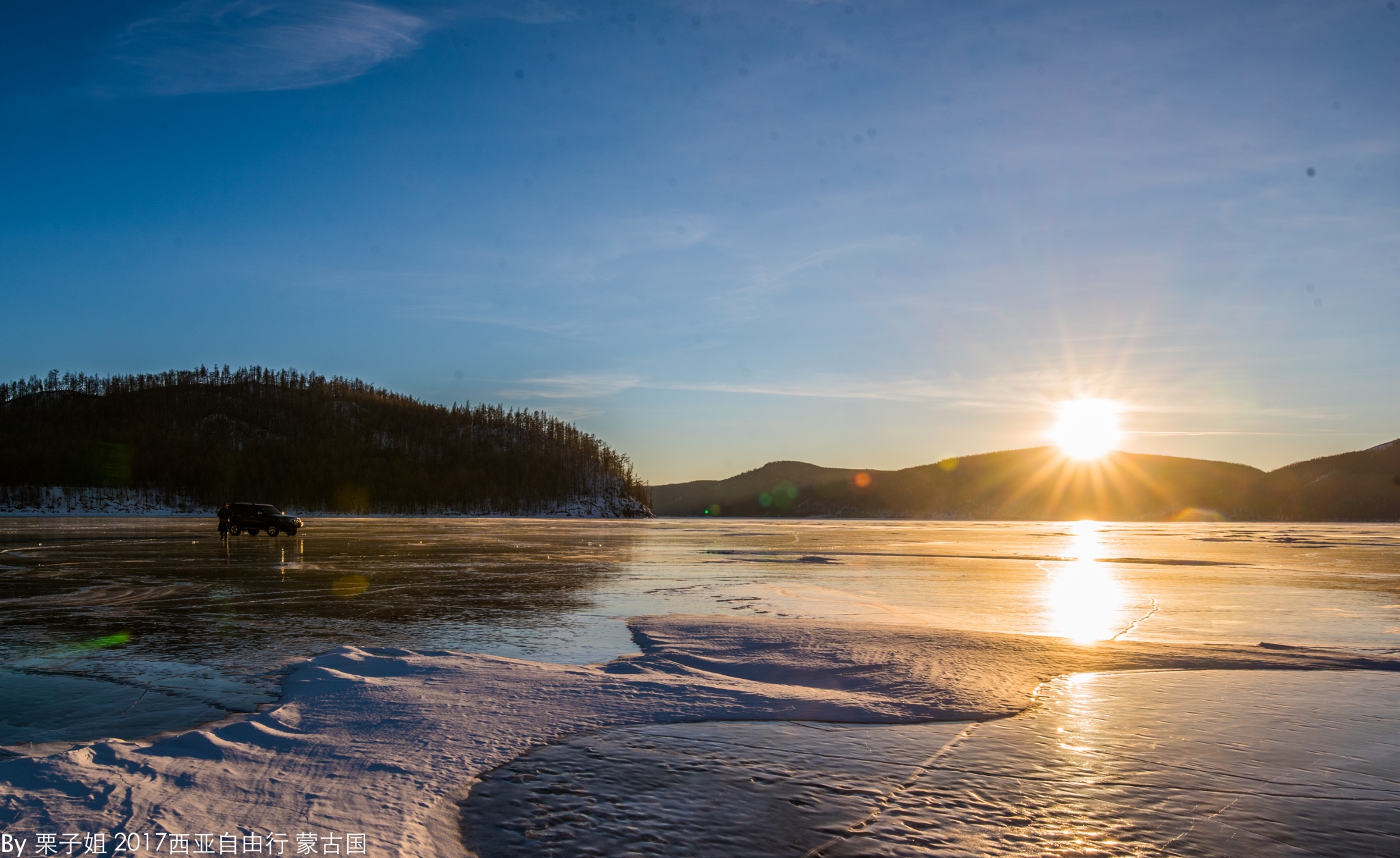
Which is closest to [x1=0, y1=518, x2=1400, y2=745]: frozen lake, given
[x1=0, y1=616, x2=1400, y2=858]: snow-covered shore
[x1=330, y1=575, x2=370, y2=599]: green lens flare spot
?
[x1=330, y1=575, x2=370, y2=599]: green lens flare spot

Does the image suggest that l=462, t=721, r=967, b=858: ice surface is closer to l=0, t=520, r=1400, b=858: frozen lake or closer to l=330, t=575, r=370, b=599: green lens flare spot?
l=0, t=520, r=1400, b=858: frozen lake

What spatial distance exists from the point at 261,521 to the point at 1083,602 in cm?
4682

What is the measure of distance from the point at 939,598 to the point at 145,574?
20.4m

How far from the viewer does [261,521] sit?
4897 cm

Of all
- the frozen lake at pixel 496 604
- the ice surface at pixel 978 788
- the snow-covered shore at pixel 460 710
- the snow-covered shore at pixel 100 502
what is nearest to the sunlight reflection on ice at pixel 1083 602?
the frozen lake at pixel 496 604

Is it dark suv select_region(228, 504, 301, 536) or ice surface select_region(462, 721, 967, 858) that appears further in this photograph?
dark suv select_region(228, 504, 301, 536)

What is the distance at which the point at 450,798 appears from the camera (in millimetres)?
5398

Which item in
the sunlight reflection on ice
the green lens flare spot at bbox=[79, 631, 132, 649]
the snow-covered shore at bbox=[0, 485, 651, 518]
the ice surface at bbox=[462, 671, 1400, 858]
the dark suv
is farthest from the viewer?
the snow-covered shore at bbox=[0, 485, 651, 518]

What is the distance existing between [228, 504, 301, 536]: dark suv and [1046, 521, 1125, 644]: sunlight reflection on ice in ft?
137

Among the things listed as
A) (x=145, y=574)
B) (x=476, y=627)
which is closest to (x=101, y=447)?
(x=145, y=574)

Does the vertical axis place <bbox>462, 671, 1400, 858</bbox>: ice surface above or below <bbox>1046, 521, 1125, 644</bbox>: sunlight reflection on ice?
above

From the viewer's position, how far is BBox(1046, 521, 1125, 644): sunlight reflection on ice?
1320 centimetres

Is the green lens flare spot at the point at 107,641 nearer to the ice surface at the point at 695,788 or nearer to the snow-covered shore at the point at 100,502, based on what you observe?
the ice surface at the point at 695,788

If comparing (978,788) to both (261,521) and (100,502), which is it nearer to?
(261,521)
